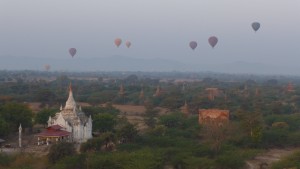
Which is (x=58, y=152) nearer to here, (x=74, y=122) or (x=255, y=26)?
(x=74, y=122)

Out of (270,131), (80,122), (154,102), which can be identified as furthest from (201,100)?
(80,122)

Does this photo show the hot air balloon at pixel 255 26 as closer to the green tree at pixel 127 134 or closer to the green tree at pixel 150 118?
the green tree at pixel 150 118

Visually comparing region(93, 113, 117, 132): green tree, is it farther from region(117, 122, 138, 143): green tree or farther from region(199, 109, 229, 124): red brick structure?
region(199, 109, 229, 124): red brick structure

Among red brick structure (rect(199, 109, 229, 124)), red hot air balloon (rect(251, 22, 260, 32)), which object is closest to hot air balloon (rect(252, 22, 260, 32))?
red hot air balloon (rect(251, 22, 260, 32))

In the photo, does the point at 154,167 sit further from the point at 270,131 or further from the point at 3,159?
the point at 270,131

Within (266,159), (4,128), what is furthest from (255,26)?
(4,128)

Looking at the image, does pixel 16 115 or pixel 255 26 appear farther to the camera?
pixel 255 26

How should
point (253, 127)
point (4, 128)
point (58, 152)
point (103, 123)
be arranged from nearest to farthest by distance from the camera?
point (58, 152)
point (4, 128)
point (253, 127)
point (103, 123)
